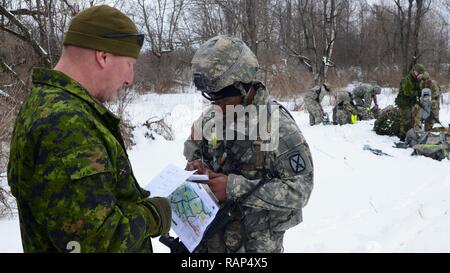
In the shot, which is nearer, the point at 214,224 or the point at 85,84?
the point at 85,84

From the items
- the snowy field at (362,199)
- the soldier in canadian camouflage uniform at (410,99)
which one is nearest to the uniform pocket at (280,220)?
the snowy field at (362,199)

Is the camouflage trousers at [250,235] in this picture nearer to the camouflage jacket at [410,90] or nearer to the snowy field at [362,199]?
the snowy field at [362,199]

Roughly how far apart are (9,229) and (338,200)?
3.65 m

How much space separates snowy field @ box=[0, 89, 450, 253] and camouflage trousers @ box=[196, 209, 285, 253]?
1.52 m

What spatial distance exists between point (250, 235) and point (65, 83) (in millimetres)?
1291

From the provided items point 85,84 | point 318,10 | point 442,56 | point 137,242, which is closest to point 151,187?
point 137,242

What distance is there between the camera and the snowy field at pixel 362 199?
359 centimetres

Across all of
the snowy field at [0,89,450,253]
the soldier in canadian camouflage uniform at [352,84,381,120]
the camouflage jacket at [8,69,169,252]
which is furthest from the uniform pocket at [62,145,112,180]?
the soldier in canadian camouflage uniform at [352,84,381,120]

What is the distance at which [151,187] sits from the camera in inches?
66.0

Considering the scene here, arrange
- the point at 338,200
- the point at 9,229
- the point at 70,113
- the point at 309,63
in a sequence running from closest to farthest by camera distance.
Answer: the point at 70,113 → the point at 9,229 → the point at 338,200 → the point at 309,63

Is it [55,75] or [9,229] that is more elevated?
[55,75]

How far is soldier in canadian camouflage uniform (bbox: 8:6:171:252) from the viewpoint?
1.10 metres

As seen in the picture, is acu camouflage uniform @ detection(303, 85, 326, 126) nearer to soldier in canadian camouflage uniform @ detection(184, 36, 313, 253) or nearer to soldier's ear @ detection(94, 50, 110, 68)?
soldier in canadian camouflage uniform @ detection(184, 36, 313, 253)

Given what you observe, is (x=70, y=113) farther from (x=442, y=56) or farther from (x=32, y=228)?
(x=442, y=56)
